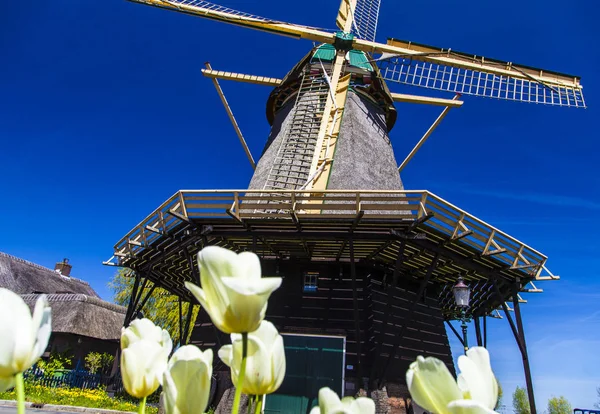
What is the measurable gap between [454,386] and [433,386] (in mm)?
40

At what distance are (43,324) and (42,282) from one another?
96.2 ft

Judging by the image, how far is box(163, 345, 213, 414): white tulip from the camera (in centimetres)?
81

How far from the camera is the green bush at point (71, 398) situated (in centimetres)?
1191

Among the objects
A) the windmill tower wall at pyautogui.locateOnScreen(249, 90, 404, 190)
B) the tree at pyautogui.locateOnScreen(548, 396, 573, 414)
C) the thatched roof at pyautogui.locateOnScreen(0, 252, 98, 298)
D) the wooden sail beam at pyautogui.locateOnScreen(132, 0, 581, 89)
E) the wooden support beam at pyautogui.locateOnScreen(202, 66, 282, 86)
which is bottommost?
the tree at pyautogui.locateOnScreen(548, 396, 573, 414)

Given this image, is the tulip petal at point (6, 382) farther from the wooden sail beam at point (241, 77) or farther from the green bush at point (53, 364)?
the green bush at point (53, 364)

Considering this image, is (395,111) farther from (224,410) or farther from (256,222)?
(224,410)

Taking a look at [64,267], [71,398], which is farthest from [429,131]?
[64,267]

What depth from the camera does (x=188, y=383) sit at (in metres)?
0.83

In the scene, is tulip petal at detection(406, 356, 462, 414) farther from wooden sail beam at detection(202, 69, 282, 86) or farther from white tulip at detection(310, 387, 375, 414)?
wooden sail beam at detection(202, 69, 282, 86)

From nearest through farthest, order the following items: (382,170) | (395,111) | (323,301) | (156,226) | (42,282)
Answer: (156,226), (323,301), (382,170), (395,111), (42,282)

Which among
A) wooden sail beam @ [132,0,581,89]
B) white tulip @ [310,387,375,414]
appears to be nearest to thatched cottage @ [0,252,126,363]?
wooden sail beam @ [132,0,581,89]

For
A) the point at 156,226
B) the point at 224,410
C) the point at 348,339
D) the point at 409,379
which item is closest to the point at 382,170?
the point at 348,339

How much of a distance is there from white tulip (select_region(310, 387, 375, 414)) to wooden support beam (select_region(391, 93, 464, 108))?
48.1 feet

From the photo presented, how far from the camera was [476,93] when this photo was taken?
15.0m
